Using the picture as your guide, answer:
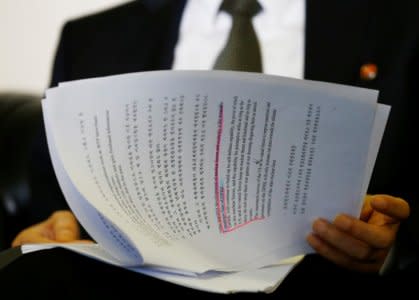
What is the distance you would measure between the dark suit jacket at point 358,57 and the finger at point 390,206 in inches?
8.2

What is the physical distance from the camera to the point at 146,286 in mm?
415

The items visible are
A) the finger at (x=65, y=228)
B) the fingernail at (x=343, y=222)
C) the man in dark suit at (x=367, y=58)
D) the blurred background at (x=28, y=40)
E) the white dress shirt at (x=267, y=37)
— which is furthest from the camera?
the blurred background at (x=28, y=40)

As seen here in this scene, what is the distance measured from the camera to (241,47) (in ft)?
2.58

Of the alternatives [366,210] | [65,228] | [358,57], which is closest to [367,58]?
[358,57]

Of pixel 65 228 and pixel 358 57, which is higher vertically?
pixel 358 57

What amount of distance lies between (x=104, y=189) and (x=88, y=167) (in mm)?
23

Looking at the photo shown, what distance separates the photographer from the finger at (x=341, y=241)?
44 centimetres

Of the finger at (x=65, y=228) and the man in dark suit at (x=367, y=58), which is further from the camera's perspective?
the man in dark suit at (x=367, y=58)

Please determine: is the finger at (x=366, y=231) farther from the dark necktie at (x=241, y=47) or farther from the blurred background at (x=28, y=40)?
the blurred background at (x=28, y=40)

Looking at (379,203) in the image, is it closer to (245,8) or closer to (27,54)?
(245,8)

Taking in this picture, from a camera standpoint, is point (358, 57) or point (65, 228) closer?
point (65, 228)

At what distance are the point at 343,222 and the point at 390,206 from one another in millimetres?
48

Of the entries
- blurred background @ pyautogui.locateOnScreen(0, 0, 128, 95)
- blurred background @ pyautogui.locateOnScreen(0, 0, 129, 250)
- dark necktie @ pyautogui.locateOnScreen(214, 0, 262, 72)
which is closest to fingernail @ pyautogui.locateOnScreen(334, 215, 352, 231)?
dark necktie @ pyautogui.locateOnScreen(214, 0, 262, 72)

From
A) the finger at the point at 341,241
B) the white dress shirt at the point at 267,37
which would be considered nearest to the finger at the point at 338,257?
the finger at the point at 341,241
